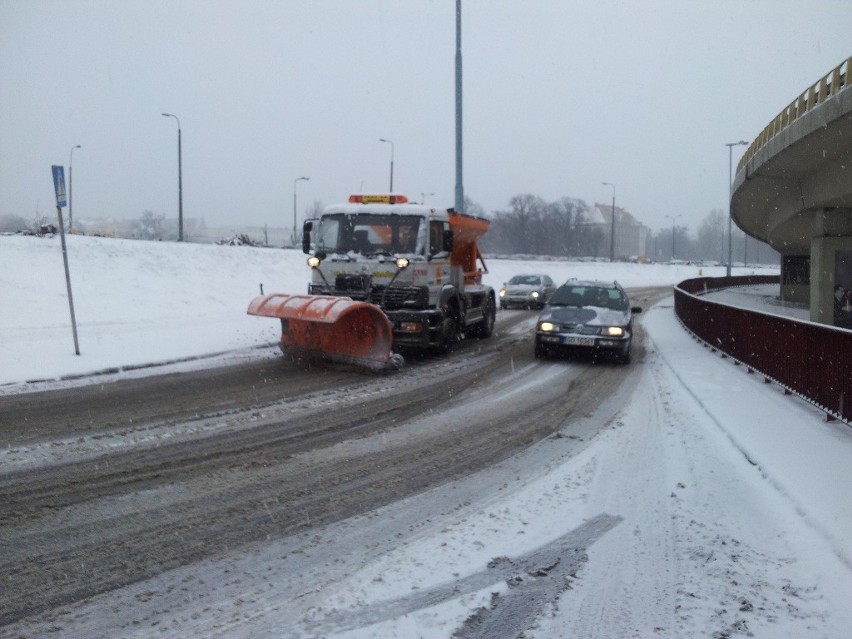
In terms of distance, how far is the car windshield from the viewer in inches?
579

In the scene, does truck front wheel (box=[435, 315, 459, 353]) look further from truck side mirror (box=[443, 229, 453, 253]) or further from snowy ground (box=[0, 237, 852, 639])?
snowy ground (box=[0, 237, 852, 639])

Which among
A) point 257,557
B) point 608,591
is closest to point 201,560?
point 257,557

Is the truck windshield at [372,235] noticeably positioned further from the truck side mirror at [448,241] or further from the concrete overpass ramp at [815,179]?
the concrete overpass ramp at [815,179]

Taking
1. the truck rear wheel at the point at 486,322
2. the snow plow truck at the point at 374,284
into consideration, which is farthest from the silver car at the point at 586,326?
the truck rear wheel at the point at 486,322

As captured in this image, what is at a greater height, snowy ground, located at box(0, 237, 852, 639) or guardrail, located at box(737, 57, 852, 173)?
guardrail, located at box(737, 57, 852, 173)

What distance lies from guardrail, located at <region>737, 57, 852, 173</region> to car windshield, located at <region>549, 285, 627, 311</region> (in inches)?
265

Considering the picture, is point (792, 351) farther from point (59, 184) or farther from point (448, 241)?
point (59, 184)

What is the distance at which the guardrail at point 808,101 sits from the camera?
15344 mm

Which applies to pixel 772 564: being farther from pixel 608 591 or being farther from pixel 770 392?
pixel 770 392

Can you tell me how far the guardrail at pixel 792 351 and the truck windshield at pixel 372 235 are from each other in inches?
256

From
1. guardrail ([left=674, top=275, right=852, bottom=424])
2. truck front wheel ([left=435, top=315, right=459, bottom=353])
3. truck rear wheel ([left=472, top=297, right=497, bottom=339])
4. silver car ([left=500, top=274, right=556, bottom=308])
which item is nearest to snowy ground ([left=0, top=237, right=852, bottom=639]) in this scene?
guardrail ([left=674, top=275, right=852, bottom=424])

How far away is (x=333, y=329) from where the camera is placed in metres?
12.3

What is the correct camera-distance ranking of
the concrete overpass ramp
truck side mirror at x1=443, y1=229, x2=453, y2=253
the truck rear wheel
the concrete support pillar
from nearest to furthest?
truck side mirror at x1=443, y1=229, x2=453, y2=253
the concrete overpass ramp
the truck rear wheel
the concrete support pillar

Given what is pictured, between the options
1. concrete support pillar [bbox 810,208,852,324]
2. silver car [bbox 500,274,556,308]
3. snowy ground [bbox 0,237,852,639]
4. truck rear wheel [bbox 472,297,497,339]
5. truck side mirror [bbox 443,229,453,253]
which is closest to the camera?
snowy ground [bbox 0,237,852,639]
